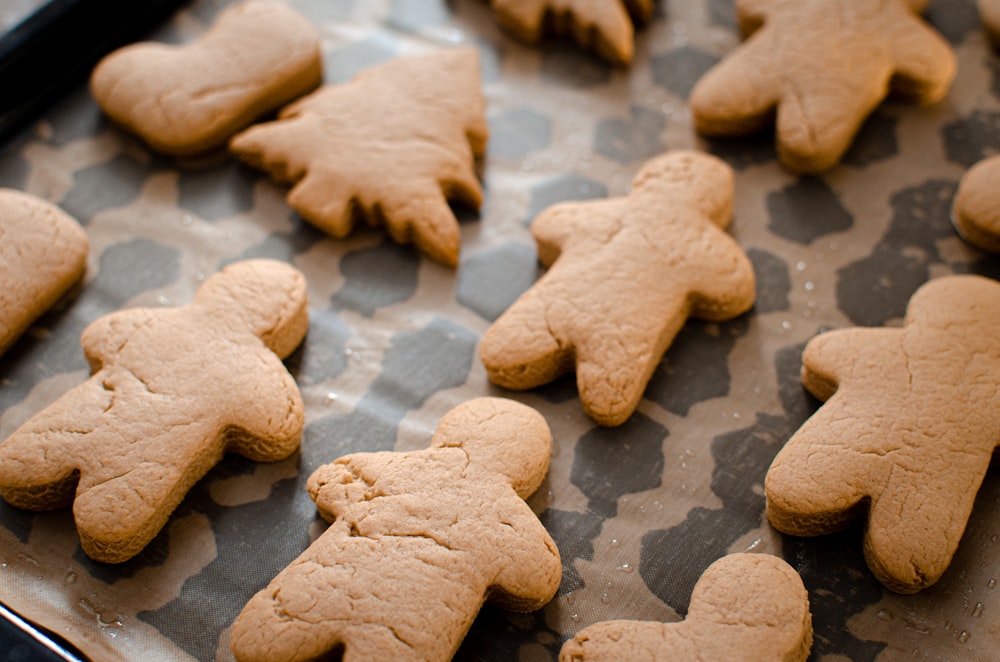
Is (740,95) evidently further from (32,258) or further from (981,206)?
(32,258)

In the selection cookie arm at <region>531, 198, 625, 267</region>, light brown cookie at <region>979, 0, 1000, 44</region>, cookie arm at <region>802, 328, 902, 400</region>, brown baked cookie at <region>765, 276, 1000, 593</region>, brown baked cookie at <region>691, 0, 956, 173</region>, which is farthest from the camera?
light brown cookie at <region>979, 0, 1000, 44</region>

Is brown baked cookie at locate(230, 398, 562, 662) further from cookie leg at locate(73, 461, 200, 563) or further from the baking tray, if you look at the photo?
cookie leg at locate(73, 461, 200, 563)

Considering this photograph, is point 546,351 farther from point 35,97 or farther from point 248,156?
point 35,97

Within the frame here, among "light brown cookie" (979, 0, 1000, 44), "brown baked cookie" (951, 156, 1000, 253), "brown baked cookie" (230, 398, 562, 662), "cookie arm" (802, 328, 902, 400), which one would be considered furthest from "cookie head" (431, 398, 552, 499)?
"light brown cookie" (979, 0, 1000, 44)

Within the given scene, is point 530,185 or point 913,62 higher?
point 913,62

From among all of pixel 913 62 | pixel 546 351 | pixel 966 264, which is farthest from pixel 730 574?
pixel 913 62

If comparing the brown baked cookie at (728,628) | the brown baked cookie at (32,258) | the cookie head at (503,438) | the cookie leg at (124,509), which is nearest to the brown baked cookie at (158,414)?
the cookie leg at (124,509)

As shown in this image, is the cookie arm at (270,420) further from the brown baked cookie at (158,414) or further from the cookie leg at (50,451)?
the cookie leg at (50,451)
